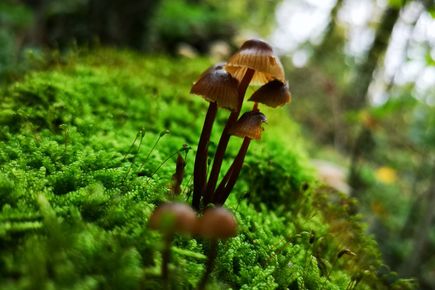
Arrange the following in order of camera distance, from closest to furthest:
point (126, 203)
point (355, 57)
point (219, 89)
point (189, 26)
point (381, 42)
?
point (126, 203)
point (219, 89)
point (381, 42)
point (189, 26)
point (355, 57)

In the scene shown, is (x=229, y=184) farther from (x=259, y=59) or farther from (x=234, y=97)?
(x=259, y=59)

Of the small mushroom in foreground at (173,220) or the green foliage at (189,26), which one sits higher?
the green foliage at (189,26)

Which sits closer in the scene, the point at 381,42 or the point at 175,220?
the point at 175,220

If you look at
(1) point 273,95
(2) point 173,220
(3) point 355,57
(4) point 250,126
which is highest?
(3) point 355,57

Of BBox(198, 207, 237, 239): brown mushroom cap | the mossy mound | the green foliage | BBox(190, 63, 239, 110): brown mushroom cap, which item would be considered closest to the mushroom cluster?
BBox(190, 63, 239, 110): brown mushroom cap

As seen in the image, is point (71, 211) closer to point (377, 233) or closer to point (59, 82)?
point (59, 82)

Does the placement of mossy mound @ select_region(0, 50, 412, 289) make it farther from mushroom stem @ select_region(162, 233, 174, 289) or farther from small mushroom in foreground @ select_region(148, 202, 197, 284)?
small mushroom in foreground @ select_region(148, 202, 197, 284)

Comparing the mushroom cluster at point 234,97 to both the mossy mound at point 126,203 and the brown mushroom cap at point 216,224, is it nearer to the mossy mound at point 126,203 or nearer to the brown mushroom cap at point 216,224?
the mossy mound at point 126,203

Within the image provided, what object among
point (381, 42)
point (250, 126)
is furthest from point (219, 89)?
point (381, 42)

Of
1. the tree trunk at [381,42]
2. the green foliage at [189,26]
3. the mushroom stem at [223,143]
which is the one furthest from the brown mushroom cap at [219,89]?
the green foliage at [189,26]
